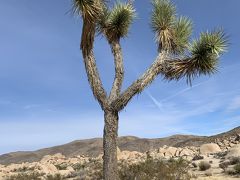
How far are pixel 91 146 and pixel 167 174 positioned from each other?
5331 centimetres

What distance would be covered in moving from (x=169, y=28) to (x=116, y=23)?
1.73m

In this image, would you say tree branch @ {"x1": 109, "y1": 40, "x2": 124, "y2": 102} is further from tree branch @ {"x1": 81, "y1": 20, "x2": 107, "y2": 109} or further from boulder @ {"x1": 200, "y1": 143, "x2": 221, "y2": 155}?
boulder @ {"x1": 200, "y1": 143, "x2": 221, "y2": 155}

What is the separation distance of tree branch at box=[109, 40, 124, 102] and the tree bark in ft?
1.69

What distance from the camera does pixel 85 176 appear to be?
57.4ft

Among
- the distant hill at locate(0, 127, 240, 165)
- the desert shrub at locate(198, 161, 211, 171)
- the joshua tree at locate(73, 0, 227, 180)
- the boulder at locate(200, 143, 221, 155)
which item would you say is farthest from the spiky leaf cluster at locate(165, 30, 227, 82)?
the distant hill at locate(0, 127, 240, 165)

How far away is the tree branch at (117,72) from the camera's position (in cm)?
1281

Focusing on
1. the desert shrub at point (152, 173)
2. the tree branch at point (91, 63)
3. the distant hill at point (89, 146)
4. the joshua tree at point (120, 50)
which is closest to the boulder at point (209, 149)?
the desert shrub at point (152, 173)

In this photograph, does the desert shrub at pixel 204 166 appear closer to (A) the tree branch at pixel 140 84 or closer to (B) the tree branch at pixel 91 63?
(A) the tree branch at pixel 140 84

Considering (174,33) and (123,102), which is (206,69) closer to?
(174,33)

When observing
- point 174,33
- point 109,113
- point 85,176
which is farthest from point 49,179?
point 174,33

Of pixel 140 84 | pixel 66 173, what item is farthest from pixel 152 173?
pixel 66 173

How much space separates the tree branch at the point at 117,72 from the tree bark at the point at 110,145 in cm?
51

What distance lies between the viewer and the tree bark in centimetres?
1234

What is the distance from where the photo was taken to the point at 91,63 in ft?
43.0
